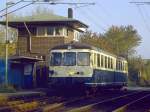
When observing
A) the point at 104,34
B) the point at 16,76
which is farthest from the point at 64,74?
the point at 104,34

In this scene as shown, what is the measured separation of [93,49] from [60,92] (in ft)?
16.0

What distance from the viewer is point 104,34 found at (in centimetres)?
9125

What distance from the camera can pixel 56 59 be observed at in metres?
31.7

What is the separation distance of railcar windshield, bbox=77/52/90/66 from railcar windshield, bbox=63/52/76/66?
0.30 metres

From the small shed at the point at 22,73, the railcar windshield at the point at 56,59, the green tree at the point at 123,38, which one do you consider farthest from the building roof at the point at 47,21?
the green tree at the point at 123,38

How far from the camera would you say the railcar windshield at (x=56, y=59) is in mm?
31530

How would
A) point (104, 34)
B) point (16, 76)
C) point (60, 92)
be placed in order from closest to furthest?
point (60, 92)
point (16, 76)
point (104, 34)

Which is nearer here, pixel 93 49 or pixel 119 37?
pixel 93 49

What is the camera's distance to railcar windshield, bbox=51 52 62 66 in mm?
31530

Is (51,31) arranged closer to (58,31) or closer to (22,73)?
(58,31)

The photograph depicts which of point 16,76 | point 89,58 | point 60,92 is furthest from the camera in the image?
point 16,76

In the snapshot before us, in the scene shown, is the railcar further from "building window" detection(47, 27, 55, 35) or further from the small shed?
"building window" detection(47, 27, 55, 35)

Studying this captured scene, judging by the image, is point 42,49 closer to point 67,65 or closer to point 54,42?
point 54,42

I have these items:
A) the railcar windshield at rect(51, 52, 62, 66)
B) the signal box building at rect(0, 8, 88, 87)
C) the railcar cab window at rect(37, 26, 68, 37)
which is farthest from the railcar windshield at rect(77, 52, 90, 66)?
the railcar cab window at rect(37, 26, 68, 37)
